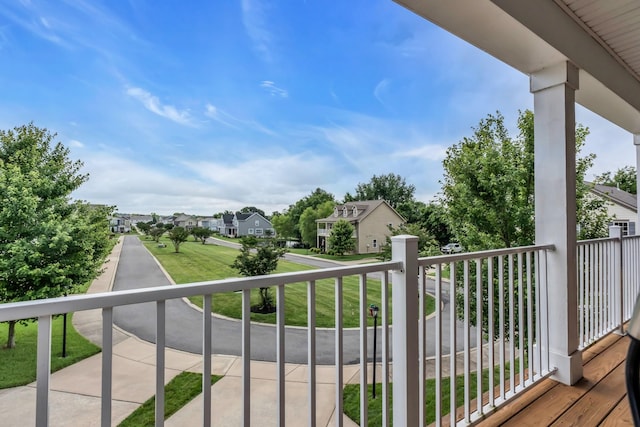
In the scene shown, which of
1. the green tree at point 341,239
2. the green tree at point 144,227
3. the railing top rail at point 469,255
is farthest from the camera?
the green tree at point 341,239

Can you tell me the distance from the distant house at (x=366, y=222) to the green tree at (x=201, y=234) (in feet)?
6.14

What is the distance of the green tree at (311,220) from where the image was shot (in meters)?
6.11

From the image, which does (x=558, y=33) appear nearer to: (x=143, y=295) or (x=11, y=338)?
(x=143, y=295)

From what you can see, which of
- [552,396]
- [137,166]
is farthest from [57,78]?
[552,396]

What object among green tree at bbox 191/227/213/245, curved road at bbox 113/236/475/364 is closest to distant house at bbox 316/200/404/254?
curved road at bbox 113/236/475/364

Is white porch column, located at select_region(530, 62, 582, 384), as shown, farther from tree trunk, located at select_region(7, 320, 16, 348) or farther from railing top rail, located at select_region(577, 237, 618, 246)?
tree trunk, located at select_region(7, 320, 16, 348)

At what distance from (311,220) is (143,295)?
559cm

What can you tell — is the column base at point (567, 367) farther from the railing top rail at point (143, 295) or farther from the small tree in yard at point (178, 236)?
the small tree in yard at point (178, 236)

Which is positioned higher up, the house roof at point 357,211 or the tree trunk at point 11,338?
the house roof at point 357,211

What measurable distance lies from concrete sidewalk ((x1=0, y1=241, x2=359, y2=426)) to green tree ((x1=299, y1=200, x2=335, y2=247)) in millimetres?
2286

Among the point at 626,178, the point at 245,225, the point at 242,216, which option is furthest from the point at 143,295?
the point at 626,178

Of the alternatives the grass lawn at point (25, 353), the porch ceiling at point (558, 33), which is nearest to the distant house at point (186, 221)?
the grass lawn at point (25, 353)

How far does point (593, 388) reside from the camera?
2.04 meters

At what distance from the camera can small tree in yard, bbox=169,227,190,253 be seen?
4328 millimetres
